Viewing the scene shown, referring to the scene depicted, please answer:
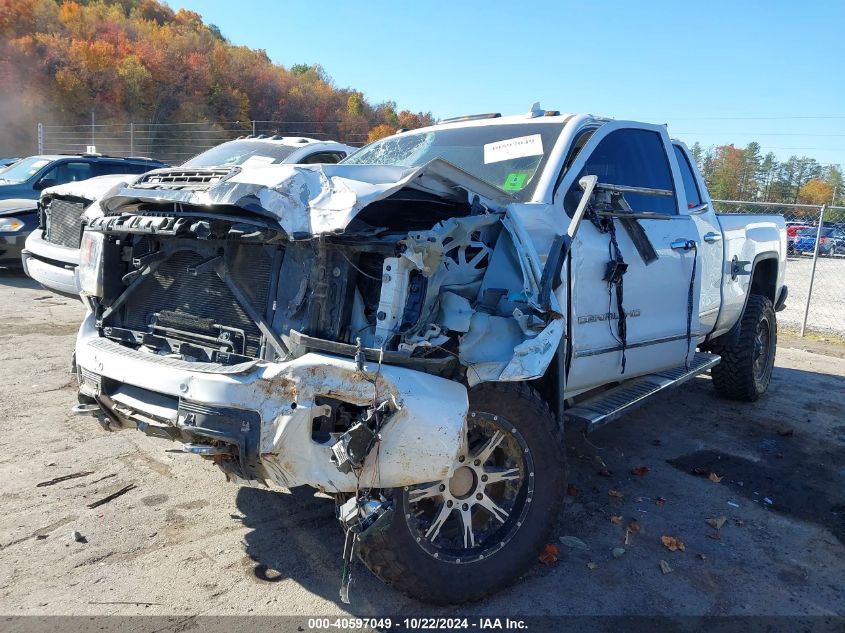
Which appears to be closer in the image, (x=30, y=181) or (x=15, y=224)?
(x=15, y=224)

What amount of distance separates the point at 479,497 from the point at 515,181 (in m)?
1.79

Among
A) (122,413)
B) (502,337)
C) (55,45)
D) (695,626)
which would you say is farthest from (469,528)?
(55,45)

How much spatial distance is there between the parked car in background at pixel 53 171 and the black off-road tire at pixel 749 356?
9350 mm

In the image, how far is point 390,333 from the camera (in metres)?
2.59

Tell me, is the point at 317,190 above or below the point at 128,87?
below

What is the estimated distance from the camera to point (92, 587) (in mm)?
2848

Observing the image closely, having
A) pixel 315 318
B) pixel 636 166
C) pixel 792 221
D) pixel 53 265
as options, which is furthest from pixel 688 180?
pixel 792 221

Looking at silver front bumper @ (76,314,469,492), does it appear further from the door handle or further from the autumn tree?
the autumn tree

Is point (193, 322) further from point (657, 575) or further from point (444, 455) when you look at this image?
point (657, 575)

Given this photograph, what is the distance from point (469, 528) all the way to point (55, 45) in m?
45.0

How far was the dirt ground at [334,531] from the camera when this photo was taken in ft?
9.43

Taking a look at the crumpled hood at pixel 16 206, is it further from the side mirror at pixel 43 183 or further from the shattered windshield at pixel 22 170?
the shattered windshield at pixel 22 170

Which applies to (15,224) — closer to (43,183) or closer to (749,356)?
(43,183)

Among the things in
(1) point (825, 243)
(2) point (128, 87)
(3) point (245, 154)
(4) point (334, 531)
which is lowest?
(4) point (334, 531)
